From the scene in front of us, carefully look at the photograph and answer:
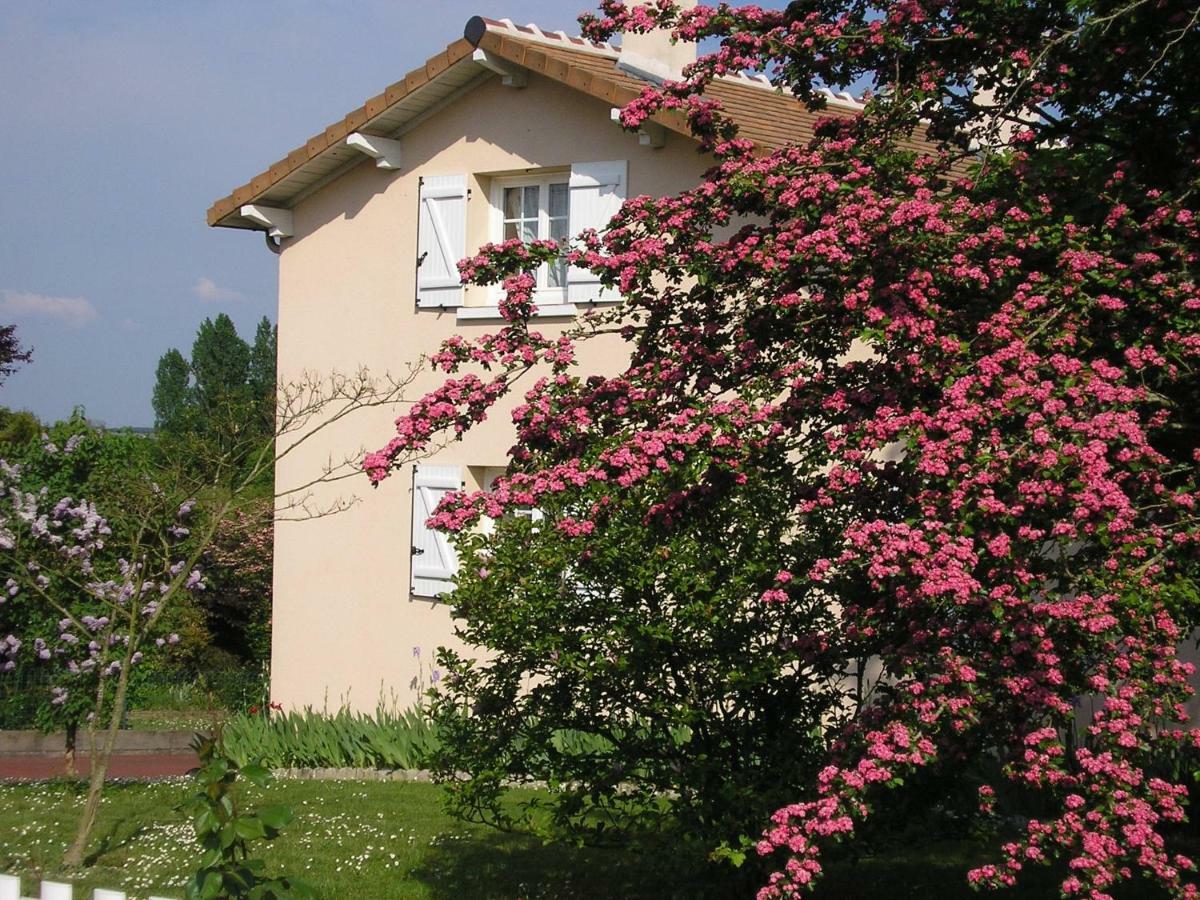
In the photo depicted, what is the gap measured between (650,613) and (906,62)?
104 inches

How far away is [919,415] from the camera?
468 cm

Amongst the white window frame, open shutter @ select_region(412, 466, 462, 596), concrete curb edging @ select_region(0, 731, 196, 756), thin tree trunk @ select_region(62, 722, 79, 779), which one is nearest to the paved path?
concrete curb edging @ select_region(0, 731, 196, 756)

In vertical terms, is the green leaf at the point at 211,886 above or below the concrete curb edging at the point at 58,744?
above

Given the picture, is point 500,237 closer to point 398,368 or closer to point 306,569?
point 398,368

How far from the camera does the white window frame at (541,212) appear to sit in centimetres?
1340

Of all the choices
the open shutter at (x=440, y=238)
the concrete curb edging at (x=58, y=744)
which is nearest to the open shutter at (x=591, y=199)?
the open shutter at (x=440, y=238)

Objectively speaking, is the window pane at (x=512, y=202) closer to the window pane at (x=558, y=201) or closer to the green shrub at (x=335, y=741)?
the window pane at (x=558, y=201)

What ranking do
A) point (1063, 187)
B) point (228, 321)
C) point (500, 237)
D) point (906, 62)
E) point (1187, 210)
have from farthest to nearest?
point (228, 321) < point (500, 237) < point (906, 62) < point (1063, 187) < point (1187, 210)

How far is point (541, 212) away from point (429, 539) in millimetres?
3346

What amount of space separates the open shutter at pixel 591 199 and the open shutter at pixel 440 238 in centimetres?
126

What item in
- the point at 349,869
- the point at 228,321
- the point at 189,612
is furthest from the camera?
the point at 228,321

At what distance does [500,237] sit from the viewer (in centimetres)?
1409

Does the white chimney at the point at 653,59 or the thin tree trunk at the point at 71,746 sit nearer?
the thin tree trunk at the point at 71,746

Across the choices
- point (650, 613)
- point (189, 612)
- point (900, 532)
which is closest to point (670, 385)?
point (650, 613)
